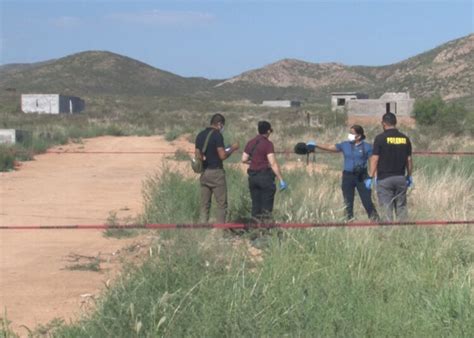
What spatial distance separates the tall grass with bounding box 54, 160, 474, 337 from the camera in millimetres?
5801

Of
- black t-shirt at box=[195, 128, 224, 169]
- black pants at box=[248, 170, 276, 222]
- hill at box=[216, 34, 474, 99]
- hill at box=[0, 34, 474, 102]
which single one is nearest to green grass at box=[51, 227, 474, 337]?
black pants at box=[248, 170, 276, 222]

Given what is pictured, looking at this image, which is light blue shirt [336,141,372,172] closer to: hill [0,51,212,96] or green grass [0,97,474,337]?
green grass [0,97,474,337]

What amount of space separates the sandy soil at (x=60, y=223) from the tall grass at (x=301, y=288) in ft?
3.60

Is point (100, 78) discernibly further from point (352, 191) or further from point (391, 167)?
point (391, 167)

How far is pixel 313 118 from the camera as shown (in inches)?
1738

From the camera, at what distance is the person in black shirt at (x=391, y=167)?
1019 centimetres

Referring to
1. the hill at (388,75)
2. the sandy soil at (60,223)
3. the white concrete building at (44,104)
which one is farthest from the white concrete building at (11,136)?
the hill at (388,75)

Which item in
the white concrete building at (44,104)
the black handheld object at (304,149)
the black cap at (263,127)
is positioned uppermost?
the white concrete building at (44,104)

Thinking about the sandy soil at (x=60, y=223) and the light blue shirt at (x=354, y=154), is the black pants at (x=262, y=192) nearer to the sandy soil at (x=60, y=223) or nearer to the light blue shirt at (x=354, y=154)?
the light blue shirt at (x=354, y=154)

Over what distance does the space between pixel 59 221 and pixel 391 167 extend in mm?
6253

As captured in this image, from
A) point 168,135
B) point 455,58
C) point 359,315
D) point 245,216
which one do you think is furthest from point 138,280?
point 455,58

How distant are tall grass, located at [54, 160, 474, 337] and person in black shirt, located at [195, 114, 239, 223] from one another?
6.40 feet

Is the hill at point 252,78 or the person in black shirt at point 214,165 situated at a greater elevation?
the hill at point 252,78

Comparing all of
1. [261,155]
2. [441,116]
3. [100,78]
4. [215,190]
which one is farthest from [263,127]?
[100,78]
